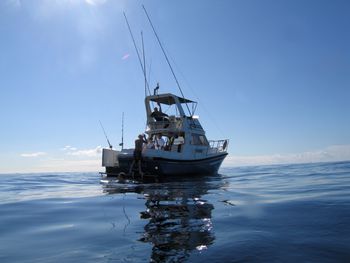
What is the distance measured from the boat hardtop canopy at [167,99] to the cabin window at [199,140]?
2.29 meters

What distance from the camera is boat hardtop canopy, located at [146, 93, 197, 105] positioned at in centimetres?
2090

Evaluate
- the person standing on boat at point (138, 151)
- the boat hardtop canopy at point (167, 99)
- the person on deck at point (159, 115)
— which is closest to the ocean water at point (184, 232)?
the person standing on boat at point (138, 151)

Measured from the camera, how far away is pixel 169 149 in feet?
66.1

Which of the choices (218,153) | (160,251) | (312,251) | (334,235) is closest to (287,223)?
(334,235)

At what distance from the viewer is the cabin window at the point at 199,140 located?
21.5 meters

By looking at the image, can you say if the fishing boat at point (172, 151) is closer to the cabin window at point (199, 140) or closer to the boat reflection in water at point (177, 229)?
the cabin window at point (199, 140)

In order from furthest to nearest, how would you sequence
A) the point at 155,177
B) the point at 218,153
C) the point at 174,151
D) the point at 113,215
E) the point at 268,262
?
1. the point at 218,153
2. the point at 174,151
3. the point at 155,177
4. the point at 113,215
5. the point at 268,262

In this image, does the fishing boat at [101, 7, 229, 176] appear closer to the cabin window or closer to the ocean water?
the cabin window

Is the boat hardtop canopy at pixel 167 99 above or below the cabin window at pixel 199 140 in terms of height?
above

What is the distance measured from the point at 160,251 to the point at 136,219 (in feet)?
7.74

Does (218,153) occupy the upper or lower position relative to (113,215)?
upper

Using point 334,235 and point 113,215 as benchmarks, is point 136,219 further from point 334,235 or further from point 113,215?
point 334,235

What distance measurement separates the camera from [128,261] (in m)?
3.79

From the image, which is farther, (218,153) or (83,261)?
(218,153)
